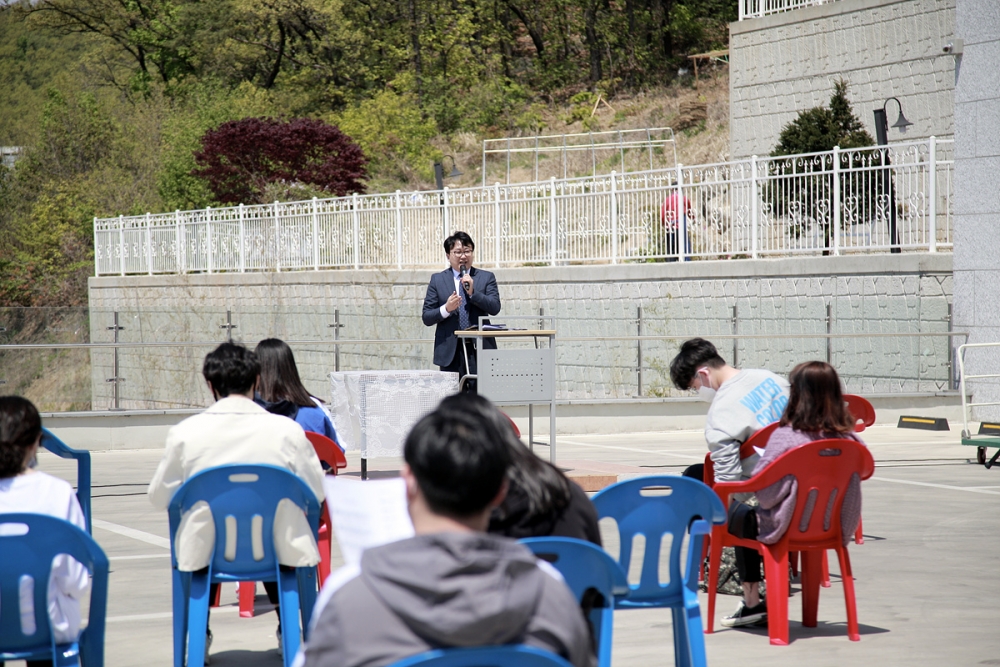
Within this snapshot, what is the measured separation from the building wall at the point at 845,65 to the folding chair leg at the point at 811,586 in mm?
14118

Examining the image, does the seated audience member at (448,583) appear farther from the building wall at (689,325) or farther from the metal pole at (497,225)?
the metal pole at (497,225)

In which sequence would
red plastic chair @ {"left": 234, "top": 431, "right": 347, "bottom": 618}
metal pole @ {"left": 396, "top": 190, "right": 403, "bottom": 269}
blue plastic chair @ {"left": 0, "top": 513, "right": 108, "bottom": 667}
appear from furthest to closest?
metal pole @ {"left": 396, "top": 190, "right": 403, "bottom": 269} < red plastic chair @ {"left": 234, "top": 431, "right": 347, "bottom": 618} < blue plastic chair @ {"left": 0, "top": 513, "right": 108, "bottom": 667}

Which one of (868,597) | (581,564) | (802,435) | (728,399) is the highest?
(728,399)

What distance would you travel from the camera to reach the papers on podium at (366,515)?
283cm

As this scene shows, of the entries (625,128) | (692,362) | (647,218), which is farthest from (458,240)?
(625,128)

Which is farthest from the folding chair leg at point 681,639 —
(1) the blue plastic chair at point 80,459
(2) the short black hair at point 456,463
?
(1) the blue plastic chair at point 80,459

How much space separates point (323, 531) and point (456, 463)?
11.6 ft

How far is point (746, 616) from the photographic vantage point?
5387mm

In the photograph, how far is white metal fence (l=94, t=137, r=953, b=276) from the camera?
14.6 meters

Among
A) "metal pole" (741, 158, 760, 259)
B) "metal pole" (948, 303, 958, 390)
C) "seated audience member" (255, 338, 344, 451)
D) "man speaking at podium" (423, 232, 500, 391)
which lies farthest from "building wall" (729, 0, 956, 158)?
"seated audience member" (255, 338, 344, 451)

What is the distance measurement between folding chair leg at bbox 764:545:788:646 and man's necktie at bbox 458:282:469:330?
4.59 meters

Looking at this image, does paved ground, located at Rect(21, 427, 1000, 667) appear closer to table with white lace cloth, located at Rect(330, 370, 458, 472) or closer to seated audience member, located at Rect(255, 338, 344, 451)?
seated audience member, located at Rect(255, 338, 344, 451)

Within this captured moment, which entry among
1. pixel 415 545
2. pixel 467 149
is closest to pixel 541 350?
pixel 415 545

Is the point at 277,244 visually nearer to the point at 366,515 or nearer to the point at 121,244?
the point at 121,244
